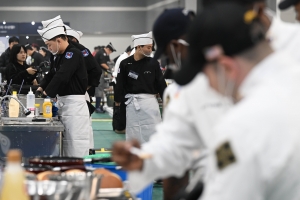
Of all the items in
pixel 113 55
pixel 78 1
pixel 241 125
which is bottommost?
pixel 113 55

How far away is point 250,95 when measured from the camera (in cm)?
163

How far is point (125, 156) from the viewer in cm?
215

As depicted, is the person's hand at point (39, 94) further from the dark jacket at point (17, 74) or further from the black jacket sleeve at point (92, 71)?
the dark jacket at point (17, 74)

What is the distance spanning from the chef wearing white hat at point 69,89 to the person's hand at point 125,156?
4017 mm

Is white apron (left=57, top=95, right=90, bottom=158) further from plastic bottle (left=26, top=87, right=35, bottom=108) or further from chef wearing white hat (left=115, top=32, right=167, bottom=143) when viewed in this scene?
chef wearing white hat (left=115, top=32, right=167, bottom=143)

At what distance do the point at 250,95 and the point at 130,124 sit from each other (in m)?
5.30

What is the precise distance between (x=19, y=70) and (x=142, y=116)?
3.12 meters

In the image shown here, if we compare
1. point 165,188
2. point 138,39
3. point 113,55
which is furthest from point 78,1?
point 165,188

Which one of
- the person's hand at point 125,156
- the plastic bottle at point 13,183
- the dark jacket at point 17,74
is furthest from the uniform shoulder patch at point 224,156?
the dark jacket at point 17,74

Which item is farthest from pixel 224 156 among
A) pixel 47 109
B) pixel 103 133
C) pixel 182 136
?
pixel 103 133

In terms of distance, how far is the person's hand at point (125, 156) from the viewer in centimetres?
212

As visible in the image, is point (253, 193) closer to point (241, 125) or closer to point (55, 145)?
point (241, 125)

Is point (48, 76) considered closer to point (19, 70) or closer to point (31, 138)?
point (31, 138)

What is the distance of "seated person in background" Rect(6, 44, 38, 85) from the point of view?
913cm
